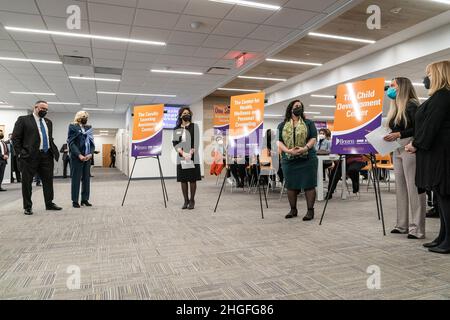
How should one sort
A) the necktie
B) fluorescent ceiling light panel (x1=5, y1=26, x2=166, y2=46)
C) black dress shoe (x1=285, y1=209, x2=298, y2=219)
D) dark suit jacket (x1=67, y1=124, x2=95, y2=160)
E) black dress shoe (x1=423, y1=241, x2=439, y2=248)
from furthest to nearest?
fluorescent ceiling light panel (x1=5, y1=26, x2=166, y2=46)
dark suit jacket (x1=67, y1=124, x2=95, y2=160)
the necktie
black dress shoe (x1=285, y1=209, x2=298, y2=219)
black dress shoe (x1=423, y1=241, x2=439, y2=248)

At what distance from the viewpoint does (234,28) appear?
5.51 meters

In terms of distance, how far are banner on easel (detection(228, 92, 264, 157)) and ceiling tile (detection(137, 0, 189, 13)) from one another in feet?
5.15

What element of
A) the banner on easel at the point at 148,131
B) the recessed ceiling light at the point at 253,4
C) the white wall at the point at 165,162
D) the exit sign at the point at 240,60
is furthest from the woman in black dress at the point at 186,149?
the white wall at the point at 165,162

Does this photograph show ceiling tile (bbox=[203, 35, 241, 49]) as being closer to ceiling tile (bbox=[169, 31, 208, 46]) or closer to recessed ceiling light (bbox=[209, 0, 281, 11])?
ceiling tile (bbox=[169, 31, 208, 46])

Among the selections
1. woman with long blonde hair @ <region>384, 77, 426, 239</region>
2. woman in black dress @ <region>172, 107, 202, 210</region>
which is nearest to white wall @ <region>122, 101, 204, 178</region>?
woman in black dress @ <region>172, 107, 202, 210</region>

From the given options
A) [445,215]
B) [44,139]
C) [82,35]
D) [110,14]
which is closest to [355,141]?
[445,215]

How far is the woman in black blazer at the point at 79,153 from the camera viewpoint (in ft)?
16.7

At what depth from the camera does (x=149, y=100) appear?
12336 mm

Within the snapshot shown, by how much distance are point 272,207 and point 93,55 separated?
4960 mm

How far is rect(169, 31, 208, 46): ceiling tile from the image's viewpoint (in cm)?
572

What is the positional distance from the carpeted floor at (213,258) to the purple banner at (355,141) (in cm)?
86

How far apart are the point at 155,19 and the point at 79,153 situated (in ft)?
8.06
